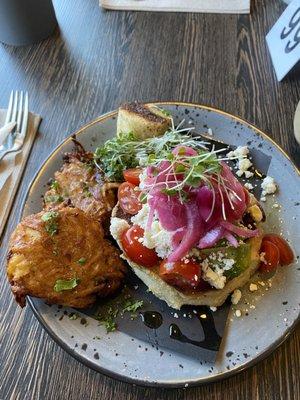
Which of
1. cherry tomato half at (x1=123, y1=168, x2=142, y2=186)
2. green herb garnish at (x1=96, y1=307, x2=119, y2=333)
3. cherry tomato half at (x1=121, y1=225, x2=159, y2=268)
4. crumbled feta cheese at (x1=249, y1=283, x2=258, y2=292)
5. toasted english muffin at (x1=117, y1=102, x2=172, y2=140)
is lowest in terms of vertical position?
crumbled feta cheese at (x1=249, y1=283, x2=258, y2=292)

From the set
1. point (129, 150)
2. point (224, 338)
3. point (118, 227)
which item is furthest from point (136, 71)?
point (224, 338)

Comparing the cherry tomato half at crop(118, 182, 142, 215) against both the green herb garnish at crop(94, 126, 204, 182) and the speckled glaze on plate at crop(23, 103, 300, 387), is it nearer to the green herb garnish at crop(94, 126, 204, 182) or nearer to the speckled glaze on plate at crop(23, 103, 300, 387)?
the green herb garnish at crop(94, 126, 204, 182)

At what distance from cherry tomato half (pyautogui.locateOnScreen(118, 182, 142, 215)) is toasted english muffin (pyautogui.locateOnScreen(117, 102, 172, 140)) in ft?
0.97

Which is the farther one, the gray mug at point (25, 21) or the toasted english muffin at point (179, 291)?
the gray mug at point (25, 21)

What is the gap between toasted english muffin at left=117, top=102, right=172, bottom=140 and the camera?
6.09ft

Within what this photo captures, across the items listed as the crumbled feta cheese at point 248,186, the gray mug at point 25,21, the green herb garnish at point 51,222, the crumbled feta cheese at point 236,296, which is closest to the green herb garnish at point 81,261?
the green herb garnish at point 51,222

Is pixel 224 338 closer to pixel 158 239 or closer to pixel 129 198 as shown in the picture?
pixel 158 239

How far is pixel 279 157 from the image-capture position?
179 centimetres

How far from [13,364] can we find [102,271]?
0.44 meters

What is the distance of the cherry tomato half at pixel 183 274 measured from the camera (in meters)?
1.41

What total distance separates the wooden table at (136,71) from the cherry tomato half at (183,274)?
52 centimetres

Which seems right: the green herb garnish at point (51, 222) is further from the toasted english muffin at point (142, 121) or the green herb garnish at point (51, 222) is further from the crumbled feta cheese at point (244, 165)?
the crumbled feta cheese at point (244, 165)

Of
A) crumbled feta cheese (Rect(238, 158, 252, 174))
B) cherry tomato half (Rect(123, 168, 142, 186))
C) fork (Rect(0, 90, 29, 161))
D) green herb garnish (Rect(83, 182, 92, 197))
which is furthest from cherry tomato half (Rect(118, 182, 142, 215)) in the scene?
fork (Rect(0, 90, 29, 161))

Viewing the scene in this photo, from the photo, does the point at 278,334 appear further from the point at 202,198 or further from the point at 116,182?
the point at 116,182
